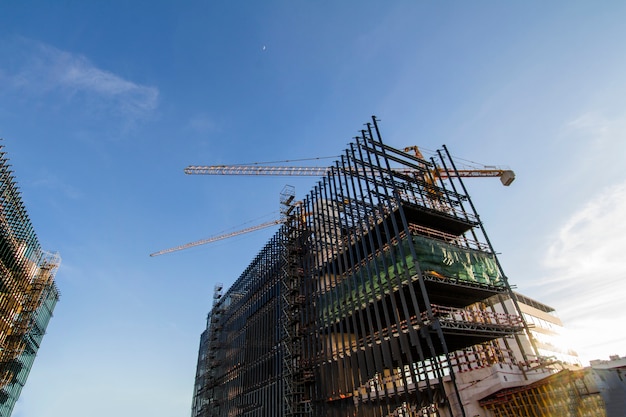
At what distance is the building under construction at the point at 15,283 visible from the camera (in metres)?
37.9

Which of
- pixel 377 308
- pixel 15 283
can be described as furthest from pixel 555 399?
pixel 15 283

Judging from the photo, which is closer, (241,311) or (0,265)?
(0,265)

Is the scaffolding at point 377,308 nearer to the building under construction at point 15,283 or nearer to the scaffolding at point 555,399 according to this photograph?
the scaffolding at point 555,399

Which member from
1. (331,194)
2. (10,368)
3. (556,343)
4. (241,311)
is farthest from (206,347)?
(556,343)

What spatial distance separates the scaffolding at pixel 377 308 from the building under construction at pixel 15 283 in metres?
29.6

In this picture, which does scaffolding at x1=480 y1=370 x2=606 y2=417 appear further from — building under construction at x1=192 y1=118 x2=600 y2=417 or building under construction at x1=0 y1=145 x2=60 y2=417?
building under construction at x1=0 y1=145 x2=60 y2=417

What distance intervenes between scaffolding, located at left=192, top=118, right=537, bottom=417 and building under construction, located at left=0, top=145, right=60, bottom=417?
97.1 ft

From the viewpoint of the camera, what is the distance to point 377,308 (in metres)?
26.6

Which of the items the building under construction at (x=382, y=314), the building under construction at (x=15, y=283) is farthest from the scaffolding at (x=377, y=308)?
the building under construction at (x=15, y=283)

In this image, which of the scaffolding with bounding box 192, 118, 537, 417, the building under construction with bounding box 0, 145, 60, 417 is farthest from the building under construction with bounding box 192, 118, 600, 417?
the building under construction with bounding box 0, 145, 60, 417

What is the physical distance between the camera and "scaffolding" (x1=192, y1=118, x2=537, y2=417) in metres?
23.9

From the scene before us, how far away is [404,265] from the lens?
25.3 meters

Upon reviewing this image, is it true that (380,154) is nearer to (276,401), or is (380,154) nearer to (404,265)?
(404,265)

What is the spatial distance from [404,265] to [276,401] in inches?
959
